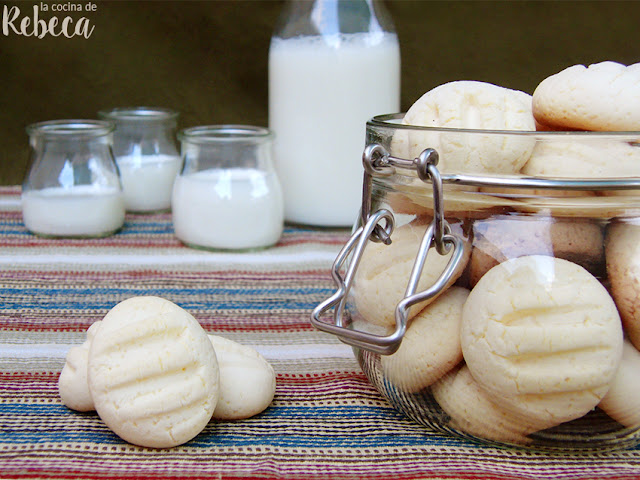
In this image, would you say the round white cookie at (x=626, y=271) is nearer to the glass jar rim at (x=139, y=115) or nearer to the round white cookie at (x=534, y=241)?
the round white cookie at (x=534, y=241)

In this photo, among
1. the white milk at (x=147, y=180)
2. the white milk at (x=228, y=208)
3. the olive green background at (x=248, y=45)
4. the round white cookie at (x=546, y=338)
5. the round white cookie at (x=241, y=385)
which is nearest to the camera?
the round white cookie at (x=546, y=338)

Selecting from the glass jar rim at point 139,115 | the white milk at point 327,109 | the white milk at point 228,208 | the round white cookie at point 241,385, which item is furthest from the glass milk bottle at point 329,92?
the round white cookie at point 241,385

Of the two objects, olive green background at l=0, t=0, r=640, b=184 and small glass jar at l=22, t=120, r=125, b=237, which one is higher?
olive green background at l=0, t=0, r=640, b=184

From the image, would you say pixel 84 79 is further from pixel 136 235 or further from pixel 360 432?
pixel 360 432

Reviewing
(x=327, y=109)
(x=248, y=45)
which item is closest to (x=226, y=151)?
(x=327, y=109)

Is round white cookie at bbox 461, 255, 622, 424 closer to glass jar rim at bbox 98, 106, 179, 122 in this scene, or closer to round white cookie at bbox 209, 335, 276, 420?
round white cookie at bbox 209, 335, 276, 420

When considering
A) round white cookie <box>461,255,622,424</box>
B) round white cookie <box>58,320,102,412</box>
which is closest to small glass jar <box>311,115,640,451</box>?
round white cookie <box>461,255,622,424</box>
